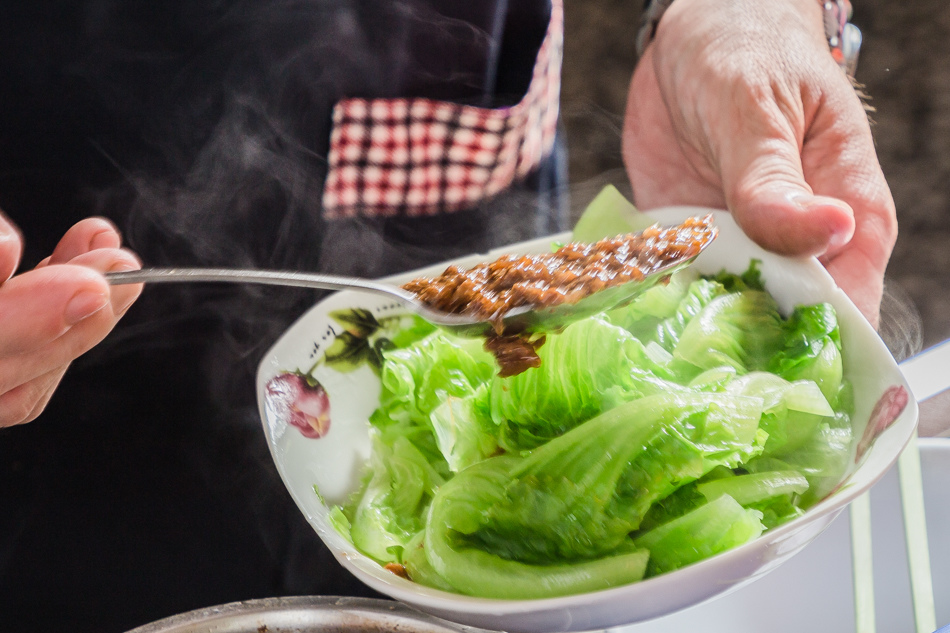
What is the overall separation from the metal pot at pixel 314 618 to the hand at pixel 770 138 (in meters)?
0.93

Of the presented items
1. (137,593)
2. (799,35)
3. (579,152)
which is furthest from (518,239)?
(579,152)


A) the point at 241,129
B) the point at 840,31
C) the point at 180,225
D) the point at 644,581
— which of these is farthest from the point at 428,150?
the point at 644,581

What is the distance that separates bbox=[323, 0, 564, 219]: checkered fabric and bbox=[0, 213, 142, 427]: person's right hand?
71 centimetres

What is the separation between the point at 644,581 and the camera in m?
0.81

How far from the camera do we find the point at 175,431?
1.76 m

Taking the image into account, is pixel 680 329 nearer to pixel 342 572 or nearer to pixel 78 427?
pixel 342 572

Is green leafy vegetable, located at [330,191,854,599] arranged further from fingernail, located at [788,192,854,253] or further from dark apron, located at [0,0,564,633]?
dark apron, located at [0,0,564,633]

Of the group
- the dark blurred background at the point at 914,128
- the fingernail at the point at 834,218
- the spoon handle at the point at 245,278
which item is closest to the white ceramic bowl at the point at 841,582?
the fingernail at the point at 834,218

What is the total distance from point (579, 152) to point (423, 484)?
12.9 ft

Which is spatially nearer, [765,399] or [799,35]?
[765,399]

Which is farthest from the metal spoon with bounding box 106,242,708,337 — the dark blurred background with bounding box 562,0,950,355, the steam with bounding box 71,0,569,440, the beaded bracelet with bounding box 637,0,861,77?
the dark blurred background with bounding box 562,0,950,355

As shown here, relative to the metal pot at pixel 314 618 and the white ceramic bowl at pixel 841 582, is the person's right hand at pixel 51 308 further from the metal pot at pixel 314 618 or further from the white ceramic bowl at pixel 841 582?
the white ceramic bowl at pixel 841 582

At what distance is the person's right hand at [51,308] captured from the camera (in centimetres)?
89

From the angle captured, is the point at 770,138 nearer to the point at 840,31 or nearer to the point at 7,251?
the point at 840,31
